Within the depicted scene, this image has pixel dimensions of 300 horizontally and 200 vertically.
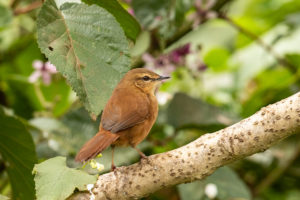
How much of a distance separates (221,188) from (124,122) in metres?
1.01

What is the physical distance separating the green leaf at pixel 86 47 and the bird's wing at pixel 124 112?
0.55 meters

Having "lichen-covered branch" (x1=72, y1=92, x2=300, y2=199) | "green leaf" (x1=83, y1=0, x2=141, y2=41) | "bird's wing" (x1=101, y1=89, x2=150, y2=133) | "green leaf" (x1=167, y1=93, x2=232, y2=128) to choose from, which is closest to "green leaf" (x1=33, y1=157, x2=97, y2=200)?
"lichen-covered branch" (x1=72, y1=92, x2=300, y2=199)

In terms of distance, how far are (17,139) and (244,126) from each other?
110 cm

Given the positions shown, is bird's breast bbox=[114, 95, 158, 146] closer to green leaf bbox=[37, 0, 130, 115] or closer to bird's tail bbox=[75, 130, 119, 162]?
bird's tail bbox=[75, 130, 119, 162]

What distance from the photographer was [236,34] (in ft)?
19.2

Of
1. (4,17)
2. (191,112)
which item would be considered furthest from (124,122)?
(191,112)

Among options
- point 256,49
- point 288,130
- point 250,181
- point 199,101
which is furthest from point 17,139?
point 256,49

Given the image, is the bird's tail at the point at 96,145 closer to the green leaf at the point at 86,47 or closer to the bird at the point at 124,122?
the bird at the point at 124,122

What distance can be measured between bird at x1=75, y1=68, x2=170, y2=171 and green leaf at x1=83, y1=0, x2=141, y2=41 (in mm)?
407

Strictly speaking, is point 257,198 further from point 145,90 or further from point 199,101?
point 145,90

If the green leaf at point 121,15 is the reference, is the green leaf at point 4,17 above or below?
below

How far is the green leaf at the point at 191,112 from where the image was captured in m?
3.62

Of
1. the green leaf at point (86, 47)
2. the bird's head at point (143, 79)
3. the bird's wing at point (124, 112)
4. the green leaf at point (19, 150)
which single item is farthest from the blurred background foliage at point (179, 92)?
the green leaf at point (86, 47)

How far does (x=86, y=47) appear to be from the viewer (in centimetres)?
193
